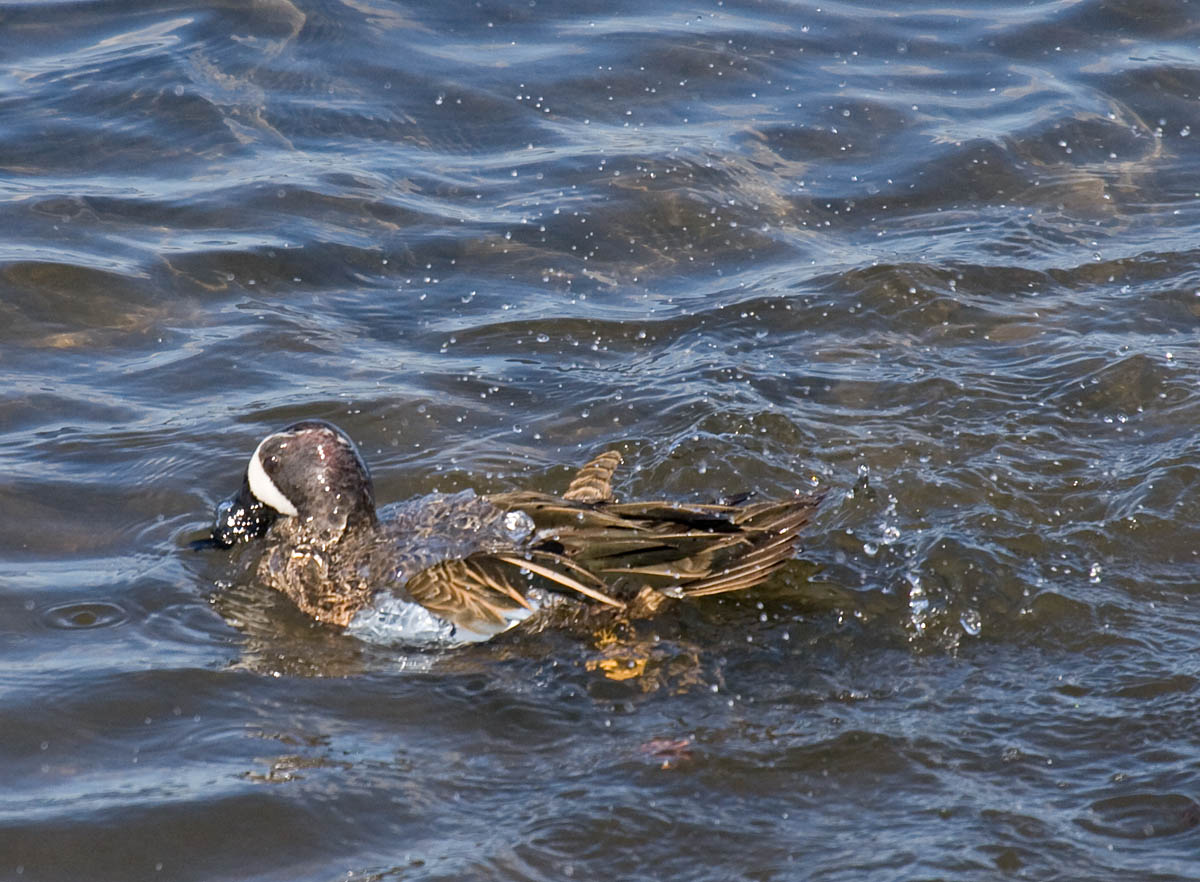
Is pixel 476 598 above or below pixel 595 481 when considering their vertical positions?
below

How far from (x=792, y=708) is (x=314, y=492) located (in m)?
2.30

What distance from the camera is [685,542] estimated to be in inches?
225

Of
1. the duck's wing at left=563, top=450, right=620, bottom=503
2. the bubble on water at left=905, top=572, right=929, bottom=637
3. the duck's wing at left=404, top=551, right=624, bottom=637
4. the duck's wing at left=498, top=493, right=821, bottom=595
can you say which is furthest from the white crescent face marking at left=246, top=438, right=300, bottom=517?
the bubble on water at left=905, top=572, right=929, bottom=637

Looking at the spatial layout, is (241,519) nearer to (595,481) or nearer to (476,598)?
(476,598)

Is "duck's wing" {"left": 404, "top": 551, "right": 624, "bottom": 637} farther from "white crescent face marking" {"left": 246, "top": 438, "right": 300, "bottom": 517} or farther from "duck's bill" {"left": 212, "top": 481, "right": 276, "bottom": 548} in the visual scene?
Answer: "duck's bill" {"left": 212, "top": 481, "right": 276, "bottom": 548}

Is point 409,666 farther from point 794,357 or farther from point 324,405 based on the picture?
point 794,357

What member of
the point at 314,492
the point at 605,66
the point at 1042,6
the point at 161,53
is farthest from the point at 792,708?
the point at 1042,6

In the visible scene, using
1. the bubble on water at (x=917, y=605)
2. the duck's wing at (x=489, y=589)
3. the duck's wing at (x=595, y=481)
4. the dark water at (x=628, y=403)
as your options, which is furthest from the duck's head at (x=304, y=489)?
the bubble on water at (x=917, y=605)

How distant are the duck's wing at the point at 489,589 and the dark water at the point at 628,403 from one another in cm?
16

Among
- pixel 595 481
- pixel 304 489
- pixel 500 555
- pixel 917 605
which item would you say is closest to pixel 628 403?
pixel 595 481

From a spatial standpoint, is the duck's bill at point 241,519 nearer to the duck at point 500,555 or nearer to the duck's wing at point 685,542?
the duck at point 500,555

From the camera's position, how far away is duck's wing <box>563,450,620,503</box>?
249 inches

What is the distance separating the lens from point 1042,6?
12016mm

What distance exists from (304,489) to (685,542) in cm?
170
